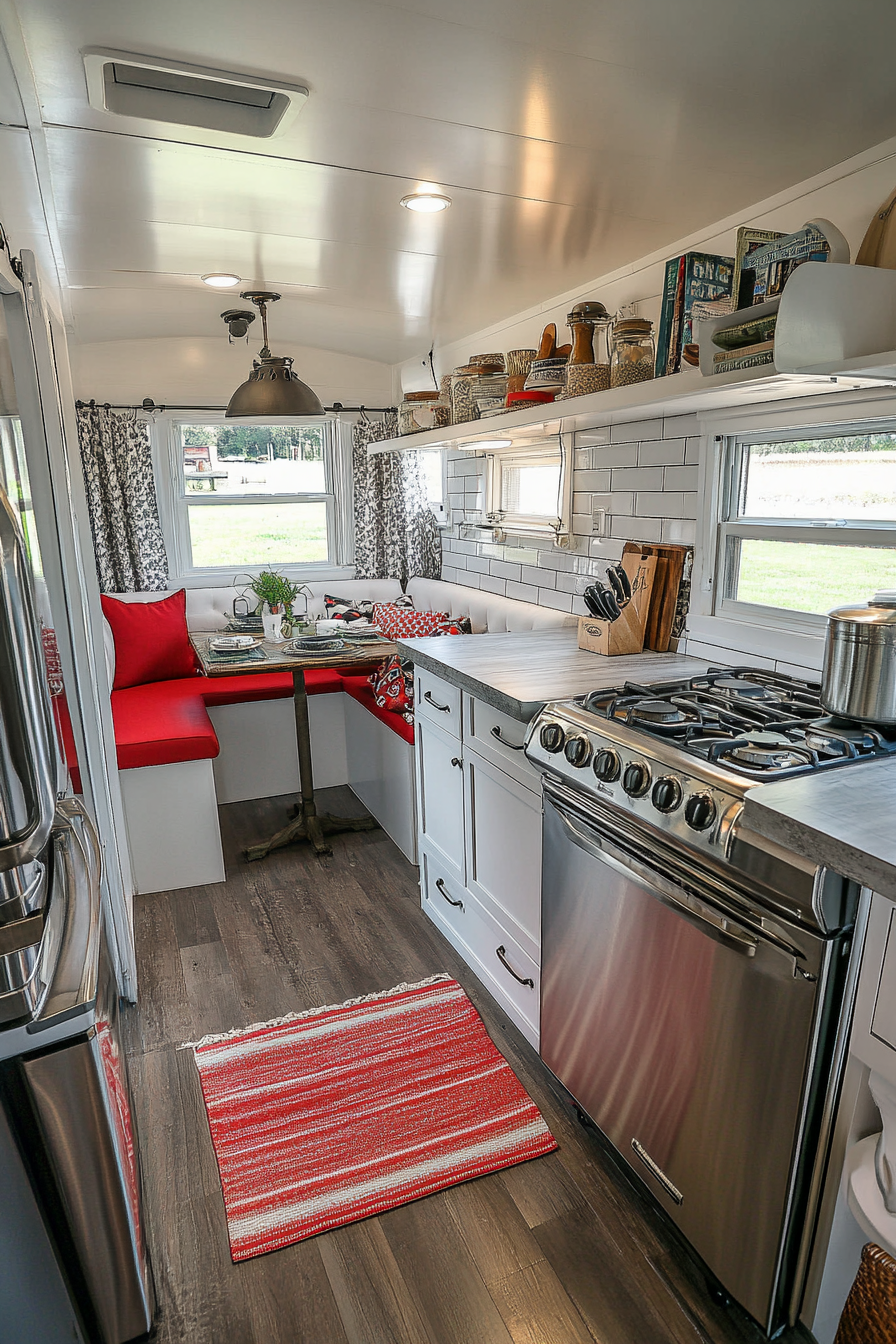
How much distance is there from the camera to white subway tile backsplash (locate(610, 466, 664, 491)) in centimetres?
269

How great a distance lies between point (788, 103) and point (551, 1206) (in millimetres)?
2330

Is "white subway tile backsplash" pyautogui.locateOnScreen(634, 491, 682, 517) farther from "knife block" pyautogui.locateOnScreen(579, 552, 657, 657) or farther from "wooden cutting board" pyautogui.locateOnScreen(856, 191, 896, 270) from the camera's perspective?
"wooden cutting board" pyautogui.locateOnScreen(856, 191, 896, 270)

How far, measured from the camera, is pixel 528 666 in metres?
2.35

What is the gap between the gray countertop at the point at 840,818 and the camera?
3.48 ft

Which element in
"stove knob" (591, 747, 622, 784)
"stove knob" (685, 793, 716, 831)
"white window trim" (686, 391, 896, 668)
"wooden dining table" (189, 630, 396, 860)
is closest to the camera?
"stove knob" (685, 793, 716, 831)

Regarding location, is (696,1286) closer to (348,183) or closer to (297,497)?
(348,183)

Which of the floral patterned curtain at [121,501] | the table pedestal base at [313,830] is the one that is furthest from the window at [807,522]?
the floral patterned curtain at [121,501]

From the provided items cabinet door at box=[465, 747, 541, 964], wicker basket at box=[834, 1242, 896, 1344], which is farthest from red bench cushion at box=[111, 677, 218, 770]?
wicker basket at box=[834, 1242, 896, 1344]

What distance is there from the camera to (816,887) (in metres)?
1.18

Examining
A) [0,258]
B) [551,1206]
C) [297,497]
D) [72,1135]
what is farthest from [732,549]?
[297,497]

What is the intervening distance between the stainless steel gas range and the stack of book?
87 centimetres

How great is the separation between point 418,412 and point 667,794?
8.47 ft

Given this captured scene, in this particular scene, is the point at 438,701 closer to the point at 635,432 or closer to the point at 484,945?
the point at 484,945

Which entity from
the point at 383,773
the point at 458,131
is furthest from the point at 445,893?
the point at 458,131
